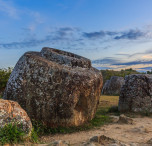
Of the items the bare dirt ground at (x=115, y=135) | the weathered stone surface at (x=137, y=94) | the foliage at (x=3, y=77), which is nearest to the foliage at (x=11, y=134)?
the bare dirt ground at (x=115, y=135)

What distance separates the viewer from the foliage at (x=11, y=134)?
450 cm

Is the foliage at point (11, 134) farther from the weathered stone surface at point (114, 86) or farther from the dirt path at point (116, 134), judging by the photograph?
the weathered stone surface at point (114, 86)

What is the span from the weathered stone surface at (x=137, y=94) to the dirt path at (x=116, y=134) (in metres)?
2.51

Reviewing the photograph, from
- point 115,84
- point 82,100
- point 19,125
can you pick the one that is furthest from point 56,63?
point 115,84

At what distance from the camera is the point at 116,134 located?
6.43m

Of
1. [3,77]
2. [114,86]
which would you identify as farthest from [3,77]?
[114,86]

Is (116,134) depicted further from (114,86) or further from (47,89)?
(114,86)

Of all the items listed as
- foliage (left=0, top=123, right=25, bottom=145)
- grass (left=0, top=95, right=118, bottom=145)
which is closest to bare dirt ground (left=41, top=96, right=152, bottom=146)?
grass (left=0, top=95, right=118, bottom=145)

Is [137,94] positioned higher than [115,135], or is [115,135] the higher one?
[137,94]

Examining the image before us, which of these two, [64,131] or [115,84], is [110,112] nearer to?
[64,131]

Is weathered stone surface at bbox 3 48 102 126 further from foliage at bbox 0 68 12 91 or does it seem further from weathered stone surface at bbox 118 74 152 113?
foliage at bbox 0 68 12 91

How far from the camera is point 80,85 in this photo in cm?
675

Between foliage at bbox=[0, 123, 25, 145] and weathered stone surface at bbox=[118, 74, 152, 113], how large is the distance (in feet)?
21.9

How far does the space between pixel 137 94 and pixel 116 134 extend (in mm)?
4256
